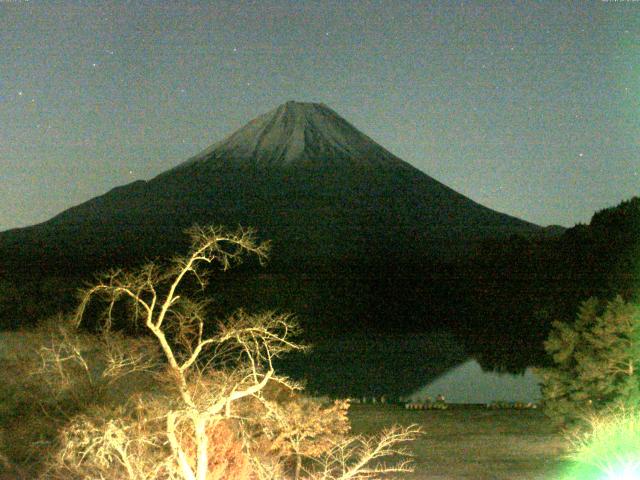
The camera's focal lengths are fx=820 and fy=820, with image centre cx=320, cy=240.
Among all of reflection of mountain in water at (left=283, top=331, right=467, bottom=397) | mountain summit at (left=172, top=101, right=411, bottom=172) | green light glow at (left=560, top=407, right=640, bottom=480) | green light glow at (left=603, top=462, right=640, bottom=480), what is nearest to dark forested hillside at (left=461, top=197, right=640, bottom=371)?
reflection of mountain in water at (left=283, top=331, right=467, bottom=397)

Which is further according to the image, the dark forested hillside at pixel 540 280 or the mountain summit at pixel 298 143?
the mountain summit at pixel 298 143

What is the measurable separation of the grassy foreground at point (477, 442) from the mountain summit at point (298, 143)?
3305 inches

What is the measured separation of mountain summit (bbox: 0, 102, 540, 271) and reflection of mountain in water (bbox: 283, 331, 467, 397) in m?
28.1

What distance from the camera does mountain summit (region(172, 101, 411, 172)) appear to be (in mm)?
103062

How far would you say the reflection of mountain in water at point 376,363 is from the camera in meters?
28.3

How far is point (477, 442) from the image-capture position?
48.3 ft

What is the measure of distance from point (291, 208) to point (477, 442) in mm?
79392

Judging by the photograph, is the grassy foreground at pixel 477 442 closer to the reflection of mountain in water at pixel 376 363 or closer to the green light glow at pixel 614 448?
the green light glow at pixel 614 448

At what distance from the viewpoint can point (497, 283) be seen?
46.5m

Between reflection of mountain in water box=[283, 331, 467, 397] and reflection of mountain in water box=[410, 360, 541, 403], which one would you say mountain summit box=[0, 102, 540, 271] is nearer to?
reflection of mountain in water box=[283, 331, 467, 397]

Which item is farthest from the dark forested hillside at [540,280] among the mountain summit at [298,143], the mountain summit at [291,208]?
the mountain summit at [298,143]

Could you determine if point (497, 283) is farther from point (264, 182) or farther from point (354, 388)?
point (264, 182)

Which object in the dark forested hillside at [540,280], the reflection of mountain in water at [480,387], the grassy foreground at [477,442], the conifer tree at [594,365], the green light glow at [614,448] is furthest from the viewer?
the dark forested hillside at [540,280]

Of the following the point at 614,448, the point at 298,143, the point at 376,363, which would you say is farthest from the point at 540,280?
the point at 298,143
